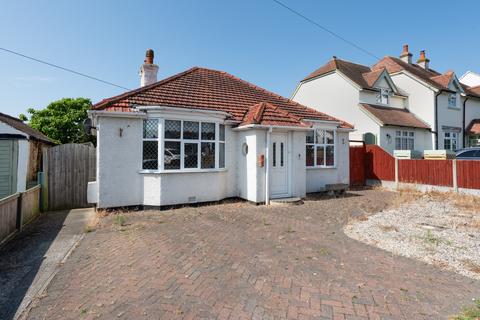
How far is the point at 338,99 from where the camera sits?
67.7 ft

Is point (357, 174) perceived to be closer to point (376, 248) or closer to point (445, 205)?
point (445, 205)

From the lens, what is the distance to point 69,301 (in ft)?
12.2

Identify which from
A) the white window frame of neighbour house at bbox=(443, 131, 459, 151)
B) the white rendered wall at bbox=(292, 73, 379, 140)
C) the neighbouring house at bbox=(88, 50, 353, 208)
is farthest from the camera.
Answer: the white window frame of neighbour house at bbox=(443, 131, 459, 151)

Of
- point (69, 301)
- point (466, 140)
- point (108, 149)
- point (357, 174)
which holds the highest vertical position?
point (466, 140)

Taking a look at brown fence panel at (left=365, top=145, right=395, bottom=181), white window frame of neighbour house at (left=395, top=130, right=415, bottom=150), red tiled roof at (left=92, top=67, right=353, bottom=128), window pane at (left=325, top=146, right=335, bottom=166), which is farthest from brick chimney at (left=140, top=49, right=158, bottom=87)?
white window frame of neighbour house at (left=395, top=130, right=415, bottom=150)

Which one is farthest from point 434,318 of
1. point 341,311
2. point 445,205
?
point 445,205

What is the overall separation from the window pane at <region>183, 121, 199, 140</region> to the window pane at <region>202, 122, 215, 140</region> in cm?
30

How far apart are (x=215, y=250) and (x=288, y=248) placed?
156 centimetres

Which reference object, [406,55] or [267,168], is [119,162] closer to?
[267,168]

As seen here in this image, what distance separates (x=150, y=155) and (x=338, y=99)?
16228 mm

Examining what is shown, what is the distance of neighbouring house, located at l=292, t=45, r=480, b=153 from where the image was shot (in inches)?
740

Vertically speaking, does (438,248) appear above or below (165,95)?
below

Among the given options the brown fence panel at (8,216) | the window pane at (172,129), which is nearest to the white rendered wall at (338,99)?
the window pane at (172,129)

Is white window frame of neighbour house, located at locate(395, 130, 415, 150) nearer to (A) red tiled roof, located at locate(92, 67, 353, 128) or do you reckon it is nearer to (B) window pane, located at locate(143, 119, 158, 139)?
(A) red tiled roof, located at locate(92, 67, 353, 128)
